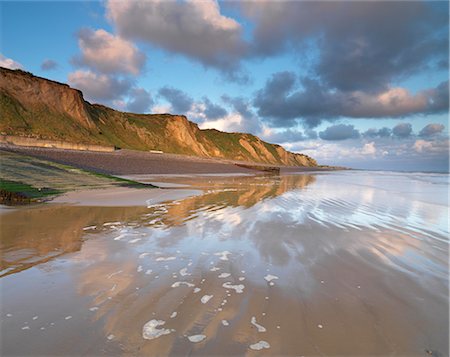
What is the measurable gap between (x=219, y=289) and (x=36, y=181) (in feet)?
44.1

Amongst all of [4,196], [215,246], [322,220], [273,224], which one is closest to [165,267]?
[215,246]

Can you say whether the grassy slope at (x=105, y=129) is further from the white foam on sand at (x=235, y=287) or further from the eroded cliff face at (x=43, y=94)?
→ the white foam on sand at (x=235, y=287)

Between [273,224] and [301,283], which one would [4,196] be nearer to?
[273,224]

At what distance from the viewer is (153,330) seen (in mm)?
2844

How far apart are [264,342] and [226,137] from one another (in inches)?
6083

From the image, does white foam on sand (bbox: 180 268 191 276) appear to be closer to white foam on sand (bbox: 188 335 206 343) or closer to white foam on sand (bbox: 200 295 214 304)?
white foam on sand (bbox: 200 295 214 304)

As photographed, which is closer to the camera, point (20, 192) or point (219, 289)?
point (219, 289)

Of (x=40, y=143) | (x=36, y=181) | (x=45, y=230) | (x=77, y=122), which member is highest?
(x=77, y=122)

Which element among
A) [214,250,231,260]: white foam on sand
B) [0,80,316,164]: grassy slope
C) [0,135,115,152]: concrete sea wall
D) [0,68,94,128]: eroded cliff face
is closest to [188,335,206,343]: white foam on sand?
[214,250,231,260]: white foam on sand

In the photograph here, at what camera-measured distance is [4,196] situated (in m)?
10.4

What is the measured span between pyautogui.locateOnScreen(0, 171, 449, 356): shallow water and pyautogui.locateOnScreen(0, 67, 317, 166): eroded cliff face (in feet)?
193

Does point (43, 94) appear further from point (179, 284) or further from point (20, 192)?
point (179, 284)

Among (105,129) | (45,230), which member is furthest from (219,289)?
(105,129)

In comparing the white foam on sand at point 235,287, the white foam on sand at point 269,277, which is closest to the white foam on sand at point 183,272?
the white foam on sand at point 235,287
